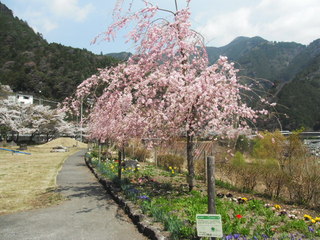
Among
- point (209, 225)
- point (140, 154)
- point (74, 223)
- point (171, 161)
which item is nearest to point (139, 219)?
point (74, 223)

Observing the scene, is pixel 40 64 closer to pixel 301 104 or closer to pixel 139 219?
pixel 301 104

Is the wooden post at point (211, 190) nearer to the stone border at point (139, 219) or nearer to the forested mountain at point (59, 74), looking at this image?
the stone border at point (139, 219)

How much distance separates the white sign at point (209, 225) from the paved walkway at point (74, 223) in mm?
1861

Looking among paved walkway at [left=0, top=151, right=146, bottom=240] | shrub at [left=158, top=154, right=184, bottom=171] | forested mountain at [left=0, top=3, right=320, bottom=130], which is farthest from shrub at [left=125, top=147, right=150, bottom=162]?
forested mountain at [left=0, top=3, right=320, bottom=130]

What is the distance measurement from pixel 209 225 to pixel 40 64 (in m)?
110

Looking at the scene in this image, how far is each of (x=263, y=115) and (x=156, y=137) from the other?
3169 millimetres

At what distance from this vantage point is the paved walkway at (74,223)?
18.0 ft

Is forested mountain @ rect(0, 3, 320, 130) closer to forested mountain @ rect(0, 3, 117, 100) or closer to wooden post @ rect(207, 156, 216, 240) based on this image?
forested mountain @ rect(0, 3, 117, 100)

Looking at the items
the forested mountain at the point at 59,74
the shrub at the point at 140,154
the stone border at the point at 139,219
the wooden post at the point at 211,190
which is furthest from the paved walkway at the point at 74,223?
the forested mountain at the point at 59,74

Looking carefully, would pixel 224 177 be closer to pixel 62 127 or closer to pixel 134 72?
pixel 134 72

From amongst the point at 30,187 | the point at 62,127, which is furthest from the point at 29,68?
the point at 30,187

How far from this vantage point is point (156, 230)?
5.12 metres

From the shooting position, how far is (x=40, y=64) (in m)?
103

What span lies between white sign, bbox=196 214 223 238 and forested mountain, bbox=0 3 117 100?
262 feet
